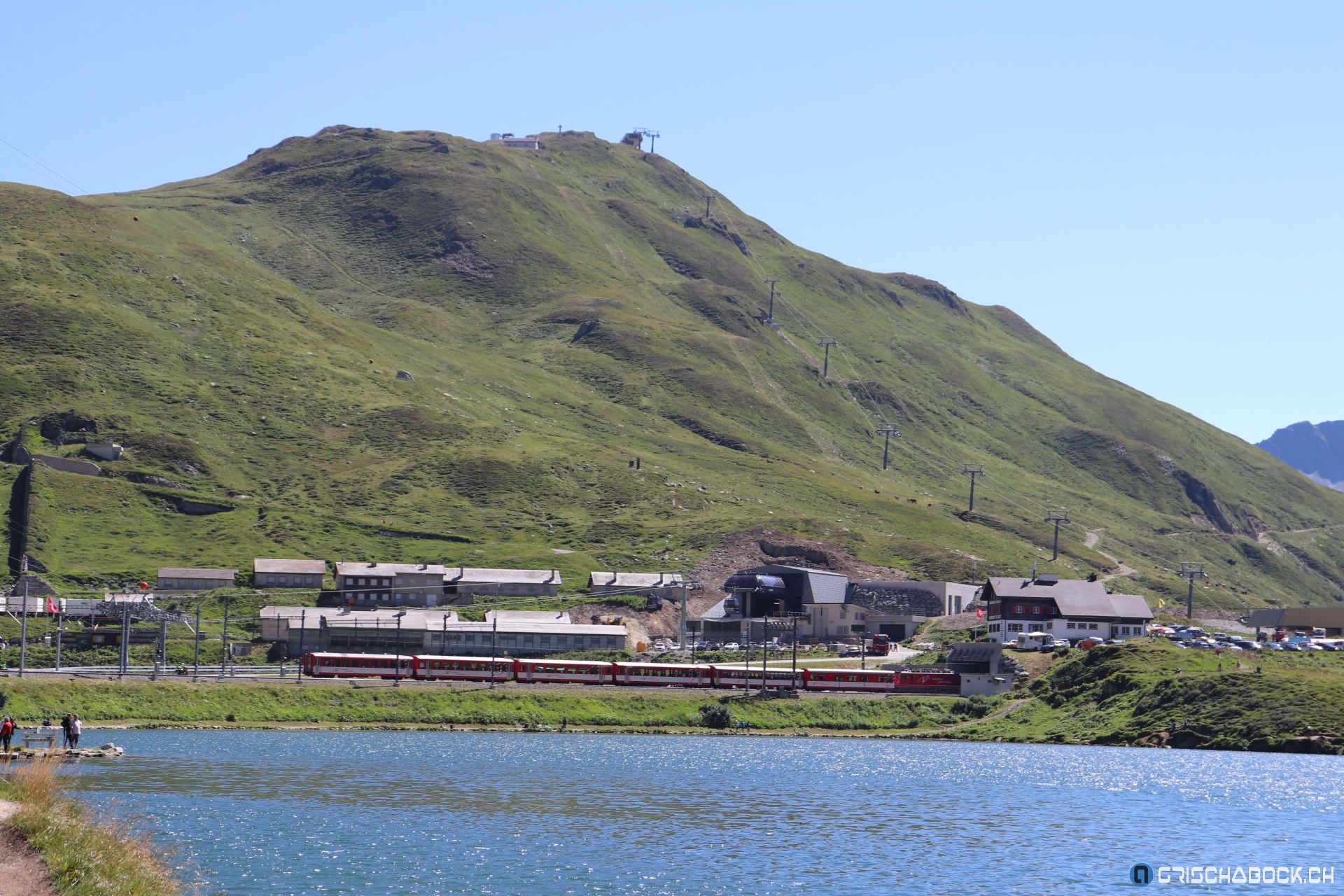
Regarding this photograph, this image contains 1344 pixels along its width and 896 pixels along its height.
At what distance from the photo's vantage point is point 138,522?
165 meters

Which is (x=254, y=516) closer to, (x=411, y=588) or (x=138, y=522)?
(x=138, y=522)

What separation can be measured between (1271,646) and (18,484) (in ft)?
440

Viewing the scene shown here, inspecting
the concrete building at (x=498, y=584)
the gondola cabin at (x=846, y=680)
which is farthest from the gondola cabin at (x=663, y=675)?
the concrete building at (x=498, y=584)

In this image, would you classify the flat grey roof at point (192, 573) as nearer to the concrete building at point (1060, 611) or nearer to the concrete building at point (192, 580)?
the concrete building at point (192, 580)

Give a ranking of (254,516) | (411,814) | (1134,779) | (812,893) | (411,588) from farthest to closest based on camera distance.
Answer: (254,516), (411,588), (1134,779), (411,814), (812,893)

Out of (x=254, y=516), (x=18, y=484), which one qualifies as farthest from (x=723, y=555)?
(x=18, y=484)

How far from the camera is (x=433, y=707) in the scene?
93750mm

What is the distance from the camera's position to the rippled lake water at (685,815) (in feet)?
136

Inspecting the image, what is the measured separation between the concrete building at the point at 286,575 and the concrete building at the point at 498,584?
13.8 meters

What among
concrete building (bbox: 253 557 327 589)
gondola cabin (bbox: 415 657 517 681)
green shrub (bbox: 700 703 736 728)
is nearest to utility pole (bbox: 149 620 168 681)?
gondola cabin (bbox: 415 657 517 681)


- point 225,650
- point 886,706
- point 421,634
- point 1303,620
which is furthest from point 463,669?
point 1303,620

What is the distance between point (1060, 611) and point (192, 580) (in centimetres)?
8847

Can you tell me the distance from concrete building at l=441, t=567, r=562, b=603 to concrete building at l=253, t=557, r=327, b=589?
13.8m

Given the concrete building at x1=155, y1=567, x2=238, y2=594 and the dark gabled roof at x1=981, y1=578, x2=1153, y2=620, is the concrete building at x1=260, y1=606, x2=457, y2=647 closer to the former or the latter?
the concrete building at x1=155, y1=567, x2=238, y2=594
